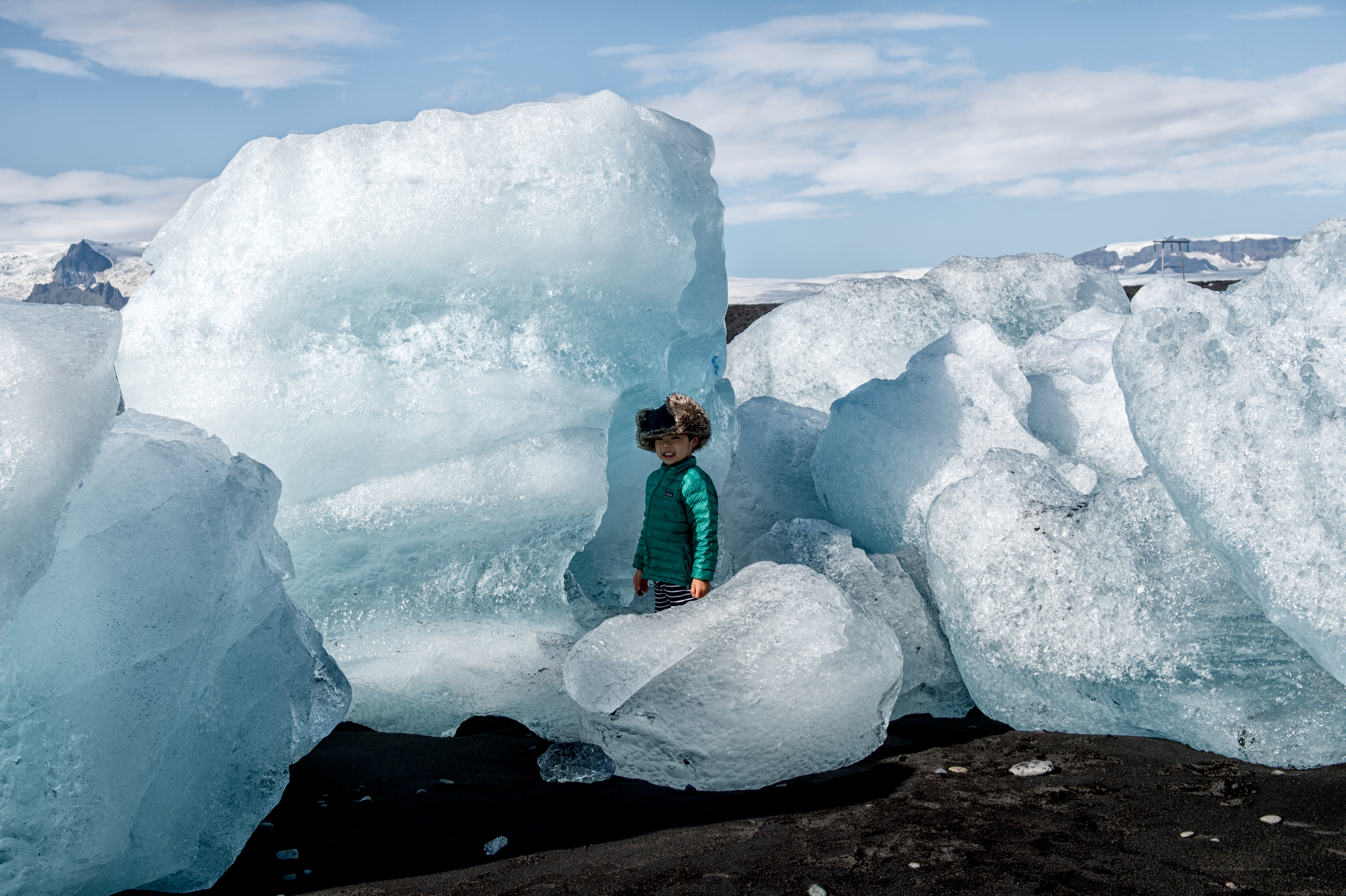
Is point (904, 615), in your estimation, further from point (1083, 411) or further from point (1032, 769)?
point (1083, 411)

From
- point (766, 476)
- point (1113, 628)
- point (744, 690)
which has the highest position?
point (766, 476)

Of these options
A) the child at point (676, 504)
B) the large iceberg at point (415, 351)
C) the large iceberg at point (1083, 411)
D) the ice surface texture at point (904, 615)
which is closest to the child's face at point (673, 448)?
the child at point (676, 504)

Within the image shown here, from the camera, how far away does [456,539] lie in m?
3.74

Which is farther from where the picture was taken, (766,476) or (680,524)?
(766,476)

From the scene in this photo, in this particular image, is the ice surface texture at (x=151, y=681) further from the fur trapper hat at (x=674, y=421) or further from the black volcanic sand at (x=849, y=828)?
A: the fur trapper hat at (x=674, y=421)

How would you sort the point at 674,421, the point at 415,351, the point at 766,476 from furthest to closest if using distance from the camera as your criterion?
the point at 766,476
the point at 415,351
the point at 674,421

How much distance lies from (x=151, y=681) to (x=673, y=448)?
70.8 inches

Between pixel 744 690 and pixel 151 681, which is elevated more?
pixel 151 681

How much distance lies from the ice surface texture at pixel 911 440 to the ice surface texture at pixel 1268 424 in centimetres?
133

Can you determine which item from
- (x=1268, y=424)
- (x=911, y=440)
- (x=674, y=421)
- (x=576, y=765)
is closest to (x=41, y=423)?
(x=576, y=765)

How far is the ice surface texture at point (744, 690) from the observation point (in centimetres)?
295

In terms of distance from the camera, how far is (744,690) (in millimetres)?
2959

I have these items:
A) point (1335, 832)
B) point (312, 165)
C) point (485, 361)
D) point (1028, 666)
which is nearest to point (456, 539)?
point (485, 361)

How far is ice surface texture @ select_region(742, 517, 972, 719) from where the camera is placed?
352cm
